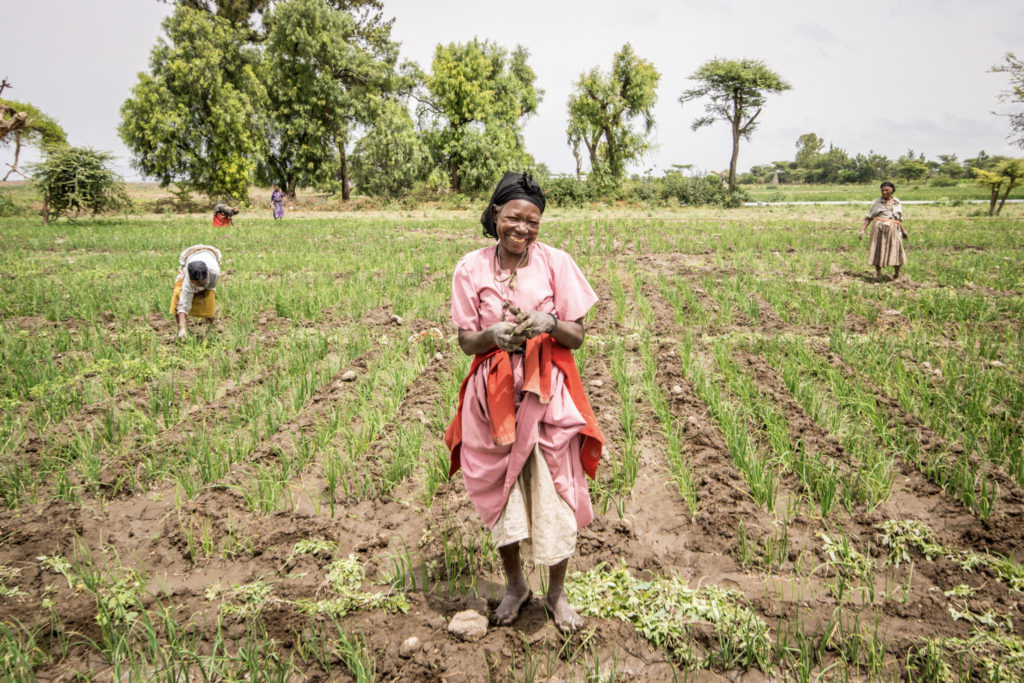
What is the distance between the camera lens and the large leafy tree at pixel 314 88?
89.3 feet

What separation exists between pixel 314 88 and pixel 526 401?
2959 centimetres

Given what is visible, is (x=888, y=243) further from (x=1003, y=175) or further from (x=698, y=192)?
(x=698, y=192)

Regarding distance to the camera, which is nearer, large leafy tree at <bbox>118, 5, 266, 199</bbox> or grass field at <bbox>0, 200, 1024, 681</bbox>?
grass field at <bbox>0, 200, 1024, 681</bbox>

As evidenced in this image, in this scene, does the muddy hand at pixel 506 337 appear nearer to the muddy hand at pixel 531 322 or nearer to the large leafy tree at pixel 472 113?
the muddy hand at pixel 531 322

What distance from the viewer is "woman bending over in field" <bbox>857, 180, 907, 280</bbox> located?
8.35 metres

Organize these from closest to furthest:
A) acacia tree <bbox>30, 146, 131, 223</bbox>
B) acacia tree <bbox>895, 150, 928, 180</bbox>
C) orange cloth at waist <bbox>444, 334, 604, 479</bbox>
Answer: orange cloth at waist <bbox>444, 334, 604, 479</bbox> < acacia tree <bbox>30, 146, 131, 223</bbox> < acacia tree <bbox>895, 150, 928, 180</bbox>

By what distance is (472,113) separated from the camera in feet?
99.6

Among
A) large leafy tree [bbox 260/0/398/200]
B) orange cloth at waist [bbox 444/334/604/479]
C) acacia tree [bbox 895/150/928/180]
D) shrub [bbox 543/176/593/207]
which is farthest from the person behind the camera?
acacia tree [bbox 895/150/928/180]

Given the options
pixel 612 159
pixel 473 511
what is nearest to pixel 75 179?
pixel 473 511

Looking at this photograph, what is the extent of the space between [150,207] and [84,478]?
27.7 m

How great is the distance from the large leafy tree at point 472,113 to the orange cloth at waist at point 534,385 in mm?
28349

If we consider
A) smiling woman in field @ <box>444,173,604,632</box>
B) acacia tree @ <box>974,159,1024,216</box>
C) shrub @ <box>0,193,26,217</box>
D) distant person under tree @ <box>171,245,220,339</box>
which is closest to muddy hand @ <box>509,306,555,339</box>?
smiling woman in field @ <box>444,173,604,632</box>

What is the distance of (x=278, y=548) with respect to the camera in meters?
2.75

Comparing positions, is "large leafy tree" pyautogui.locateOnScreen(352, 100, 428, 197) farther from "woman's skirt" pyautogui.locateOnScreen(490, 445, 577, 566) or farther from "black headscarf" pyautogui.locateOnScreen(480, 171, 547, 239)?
"woman's skirt" pyautogui.locateOnScreen(490, 445, 577, 566)
